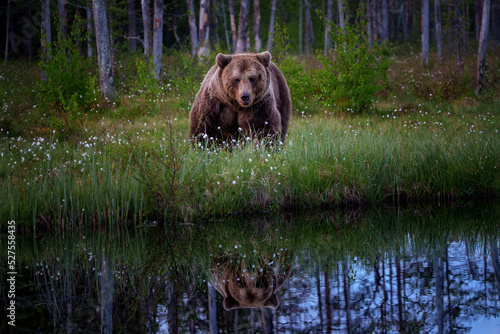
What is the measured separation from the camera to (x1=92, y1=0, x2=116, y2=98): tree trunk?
12.6 meters

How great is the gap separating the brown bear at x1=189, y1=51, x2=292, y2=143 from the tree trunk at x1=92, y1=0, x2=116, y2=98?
591 cm

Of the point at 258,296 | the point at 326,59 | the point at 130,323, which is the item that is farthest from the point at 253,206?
the point at 326,59

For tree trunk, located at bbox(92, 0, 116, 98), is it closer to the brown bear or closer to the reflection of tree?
the brown bear

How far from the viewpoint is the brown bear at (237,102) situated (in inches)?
279

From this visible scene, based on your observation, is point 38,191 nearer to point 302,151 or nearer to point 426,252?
point 302,151

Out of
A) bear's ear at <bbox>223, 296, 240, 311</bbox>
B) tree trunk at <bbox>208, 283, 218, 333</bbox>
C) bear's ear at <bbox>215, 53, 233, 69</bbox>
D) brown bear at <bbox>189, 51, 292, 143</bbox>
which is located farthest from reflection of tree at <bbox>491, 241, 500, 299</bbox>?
bear's ear at <bbox>215, 53, 233, 69</bbox>

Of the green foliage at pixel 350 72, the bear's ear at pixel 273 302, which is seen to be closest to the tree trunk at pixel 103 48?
the green foliage at pixel 350 72

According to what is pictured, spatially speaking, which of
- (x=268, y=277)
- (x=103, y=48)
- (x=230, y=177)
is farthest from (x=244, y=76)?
(x=103, y=48)

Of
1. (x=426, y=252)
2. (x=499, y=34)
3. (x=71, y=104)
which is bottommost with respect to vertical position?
(x=426, y=252)

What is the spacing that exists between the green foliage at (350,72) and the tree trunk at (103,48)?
538 centimetres

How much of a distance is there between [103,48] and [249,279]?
10520 mm

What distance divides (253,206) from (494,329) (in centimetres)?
356

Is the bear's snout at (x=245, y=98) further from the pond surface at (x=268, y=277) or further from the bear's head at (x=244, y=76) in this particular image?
the pond surface at (x=268, y=277)

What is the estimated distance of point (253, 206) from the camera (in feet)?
19.8
